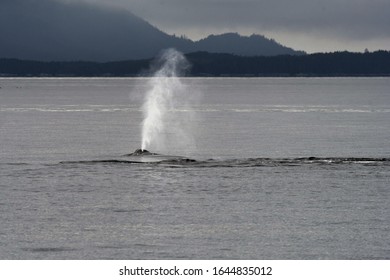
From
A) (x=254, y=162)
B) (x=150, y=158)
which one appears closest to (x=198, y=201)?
(x=254, y=162)

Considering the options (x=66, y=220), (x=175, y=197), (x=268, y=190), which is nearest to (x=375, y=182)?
(x=268, y=190)

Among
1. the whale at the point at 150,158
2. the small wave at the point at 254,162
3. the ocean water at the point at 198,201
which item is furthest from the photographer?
the whale at the point at 150,158

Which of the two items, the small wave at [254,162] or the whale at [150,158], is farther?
the whale at [150,158]

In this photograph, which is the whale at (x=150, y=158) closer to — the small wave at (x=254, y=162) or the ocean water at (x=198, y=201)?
the small wave at (x=254, y=162)

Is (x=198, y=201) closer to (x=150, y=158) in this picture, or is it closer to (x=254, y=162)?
(x=254, y=162)

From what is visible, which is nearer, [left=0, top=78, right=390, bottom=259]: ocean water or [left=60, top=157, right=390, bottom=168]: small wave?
[left=0, top=78, right=390, bottom=259]: ocean water

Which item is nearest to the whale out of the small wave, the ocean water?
the small wave

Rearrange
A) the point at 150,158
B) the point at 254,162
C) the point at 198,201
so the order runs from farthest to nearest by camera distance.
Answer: the point at 150,158, the point at 254,162, the point at 198,201

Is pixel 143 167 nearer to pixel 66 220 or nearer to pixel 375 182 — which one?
pixel 375 182

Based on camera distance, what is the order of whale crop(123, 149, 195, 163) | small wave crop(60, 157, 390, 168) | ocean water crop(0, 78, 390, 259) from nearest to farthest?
ocean water crop(0, 78, 390, 259) → small wave crop(60, 157, 390, 168) → whale crop(123, 149, 195, 163)

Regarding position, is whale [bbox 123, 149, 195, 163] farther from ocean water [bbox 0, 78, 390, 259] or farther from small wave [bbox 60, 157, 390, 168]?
ocean water [bbox 0, 78, 390, 259]

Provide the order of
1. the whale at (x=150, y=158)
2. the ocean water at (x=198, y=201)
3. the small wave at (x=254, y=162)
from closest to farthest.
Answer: the ocean water at (x=198, y=201)
the small wave at (x=254, y=162)
the whale at (x=150, y=158)

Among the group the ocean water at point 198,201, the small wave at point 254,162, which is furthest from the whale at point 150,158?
the ocean water at point 198,201

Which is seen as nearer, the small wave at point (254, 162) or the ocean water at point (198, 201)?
the ocean water at point (198, 201)
